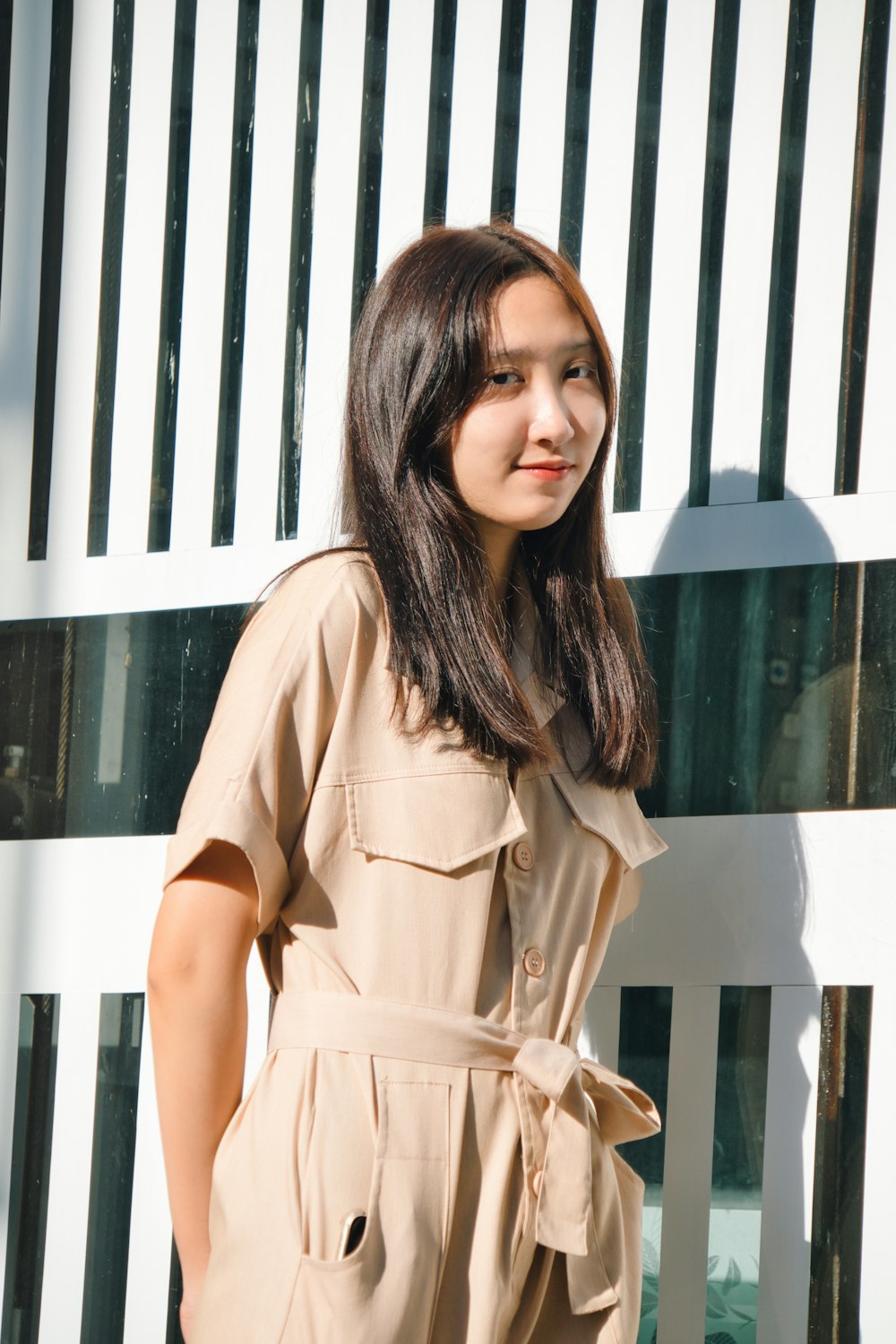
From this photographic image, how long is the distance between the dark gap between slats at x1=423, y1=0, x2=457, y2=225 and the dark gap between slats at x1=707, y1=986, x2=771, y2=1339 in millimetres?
1291

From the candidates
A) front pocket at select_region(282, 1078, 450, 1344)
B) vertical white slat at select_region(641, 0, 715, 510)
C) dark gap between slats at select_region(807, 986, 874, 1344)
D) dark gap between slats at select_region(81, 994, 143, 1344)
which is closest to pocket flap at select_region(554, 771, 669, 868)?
front pocket at select_region(282, 1078, 450, 1344)

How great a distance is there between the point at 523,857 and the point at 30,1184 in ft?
3.74

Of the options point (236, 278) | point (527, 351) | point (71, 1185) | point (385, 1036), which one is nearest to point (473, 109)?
point (236, 278)

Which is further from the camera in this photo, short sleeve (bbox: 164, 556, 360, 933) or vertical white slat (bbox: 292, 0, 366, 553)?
vertical white slat (bbox: 292, 0, 366, 553)

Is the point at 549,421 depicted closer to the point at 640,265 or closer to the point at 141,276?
the point at 640,265

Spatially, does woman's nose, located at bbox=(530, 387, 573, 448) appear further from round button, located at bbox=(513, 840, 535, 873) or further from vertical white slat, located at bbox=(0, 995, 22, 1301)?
vertical white slat, located at bbox=(0, 995, 22, 1301)

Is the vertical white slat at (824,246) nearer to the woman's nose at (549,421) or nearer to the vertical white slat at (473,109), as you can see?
the vertical white slat at (473,109)

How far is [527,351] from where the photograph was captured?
5.66ft

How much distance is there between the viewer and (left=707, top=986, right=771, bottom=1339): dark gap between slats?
7.05 ft

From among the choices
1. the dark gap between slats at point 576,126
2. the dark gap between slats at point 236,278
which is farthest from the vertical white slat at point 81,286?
the dark gap between slats at point 576,126

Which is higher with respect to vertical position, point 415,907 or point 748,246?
point 748,246

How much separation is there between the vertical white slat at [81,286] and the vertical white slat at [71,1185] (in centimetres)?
79

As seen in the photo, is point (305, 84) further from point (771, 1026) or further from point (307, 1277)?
point (307, 1277)

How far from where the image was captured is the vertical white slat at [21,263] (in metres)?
2.52
